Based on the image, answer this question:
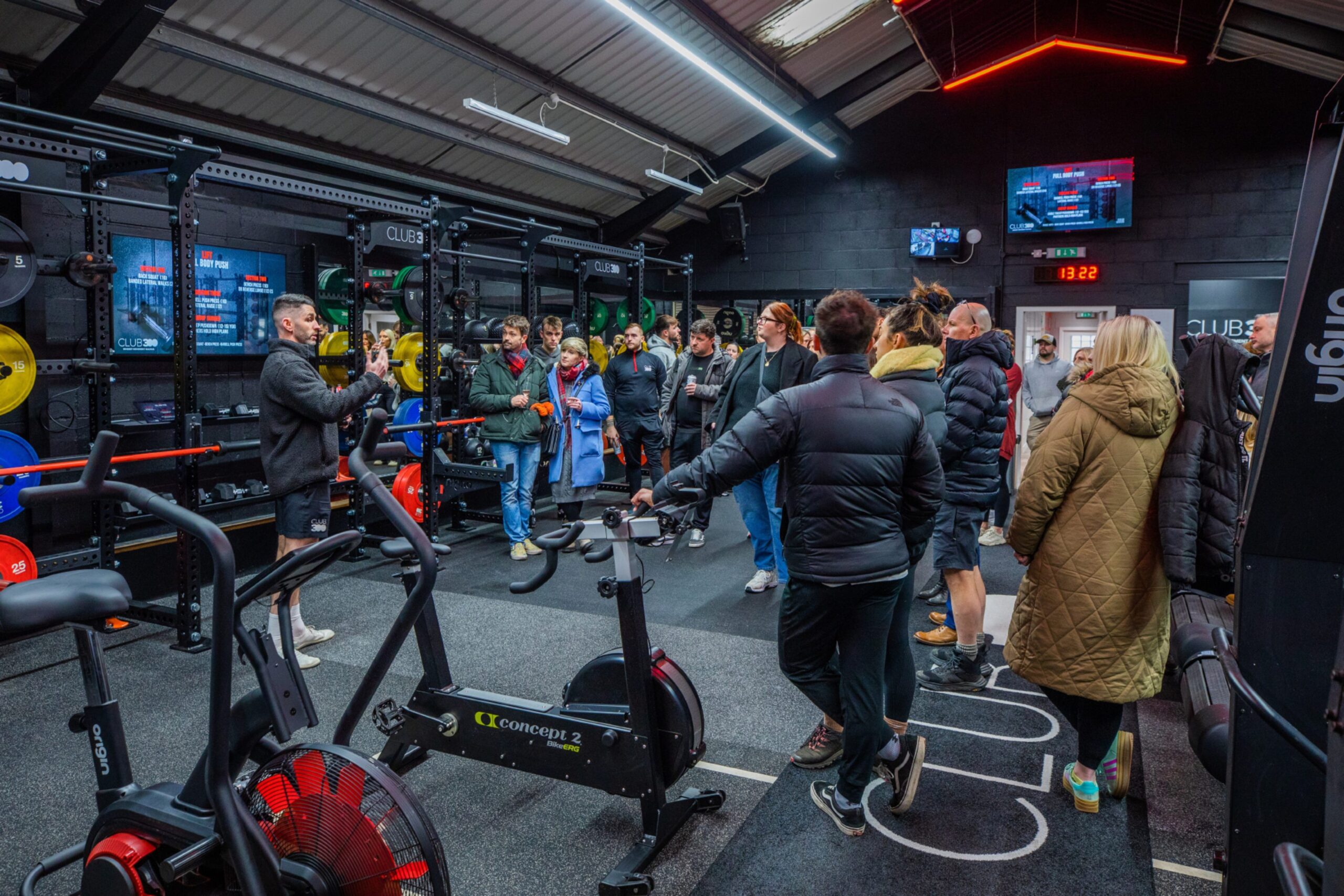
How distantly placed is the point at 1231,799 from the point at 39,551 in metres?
5.88

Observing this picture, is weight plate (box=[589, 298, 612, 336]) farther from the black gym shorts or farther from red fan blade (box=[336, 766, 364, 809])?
red fan blade (box=[336, 766, 364, 809])

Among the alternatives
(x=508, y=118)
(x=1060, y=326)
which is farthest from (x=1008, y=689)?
(x=1060, y=326)

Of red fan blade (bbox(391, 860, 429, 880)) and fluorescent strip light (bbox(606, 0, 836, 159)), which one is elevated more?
fluorescent strip light (bbox(606, 0, 836, 159))

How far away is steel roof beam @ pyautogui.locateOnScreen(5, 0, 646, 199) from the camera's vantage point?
5379 millimetres

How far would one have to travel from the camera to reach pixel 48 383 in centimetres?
506

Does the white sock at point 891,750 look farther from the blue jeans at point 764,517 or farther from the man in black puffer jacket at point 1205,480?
the blue jeans at point 764,517

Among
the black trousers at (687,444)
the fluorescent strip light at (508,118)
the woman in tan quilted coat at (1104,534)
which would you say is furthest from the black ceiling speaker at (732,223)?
the woman in tan quilted coat at (1104,534)

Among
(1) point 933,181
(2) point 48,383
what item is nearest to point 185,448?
(2) point 48,383

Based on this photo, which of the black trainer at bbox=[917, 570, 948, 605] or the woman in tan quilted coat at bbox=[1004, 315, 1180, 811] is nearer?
the woman in tan quilted coat at bbox=[1004, 315, 1180, 811]

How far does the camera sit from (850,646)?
2301 mm

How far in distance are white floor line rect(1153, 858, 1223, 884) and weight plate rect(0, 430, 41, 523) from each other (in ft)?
15.0

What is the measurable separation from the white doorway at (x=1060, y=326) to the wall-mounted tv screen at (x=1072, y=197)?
2.94ft

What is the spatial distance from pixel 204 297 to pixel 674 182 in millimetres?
4983

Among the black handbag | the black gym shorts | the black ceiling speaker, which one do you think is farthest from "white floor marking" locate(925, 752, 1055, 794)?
the black ceiling speaker
